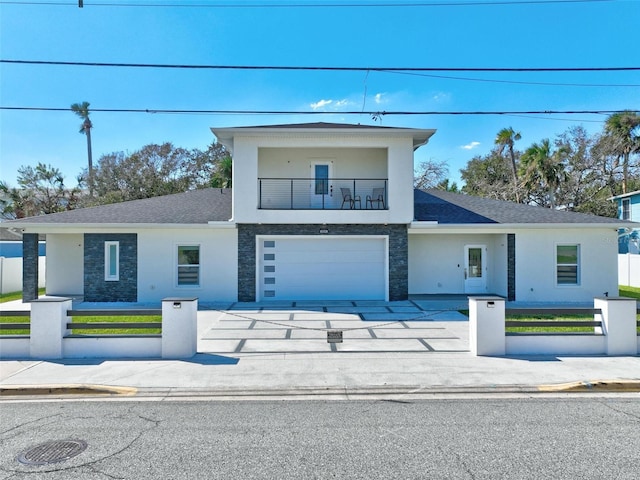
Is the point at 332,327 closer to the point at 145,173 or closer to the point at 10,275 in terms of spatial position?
the point at 10,275

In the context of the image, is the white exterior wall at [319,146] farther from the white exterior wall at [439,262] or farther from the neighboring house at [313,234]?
the white exterior wall at [439,262]

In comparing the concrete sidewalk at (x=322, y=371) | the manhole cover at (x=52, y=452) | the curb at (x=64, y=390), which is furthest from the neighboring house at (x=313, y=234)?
the manhole cover at (x=52, y=452)

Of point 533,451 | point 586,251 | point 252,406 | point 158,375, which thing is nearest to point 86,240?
point 158,375

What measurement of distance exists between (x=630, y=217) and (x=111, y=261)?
30.0 meters

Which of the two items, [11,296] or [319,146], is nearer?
[319,146]

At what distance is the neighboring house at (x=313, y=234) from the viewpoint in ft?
49.1

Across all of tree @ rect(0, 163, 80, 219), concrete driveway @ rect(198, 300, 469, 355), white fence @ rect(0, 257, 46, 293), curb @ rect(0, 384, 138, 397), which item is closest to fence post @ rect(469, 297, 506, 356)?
concrete driveway @ rect(198, 300, 469, 355)

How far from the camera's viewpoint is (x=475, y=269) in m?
17.1

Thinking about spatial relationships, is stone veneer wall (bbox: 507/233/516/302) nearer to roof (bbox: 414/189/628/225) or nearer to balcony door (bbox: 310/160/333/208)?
roof (bbox: 414/189/628/225)

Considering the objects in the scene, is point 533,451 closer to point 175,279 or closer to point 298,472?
point 298,472

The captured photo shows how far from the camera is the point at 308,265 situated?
51.8 feet

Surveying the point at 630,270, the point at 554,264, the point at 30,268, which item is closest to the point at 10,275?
the point at 30,268

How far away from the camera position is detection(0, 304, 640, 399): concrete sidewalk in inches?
250

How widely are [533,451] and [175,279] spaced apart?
13.3 m
